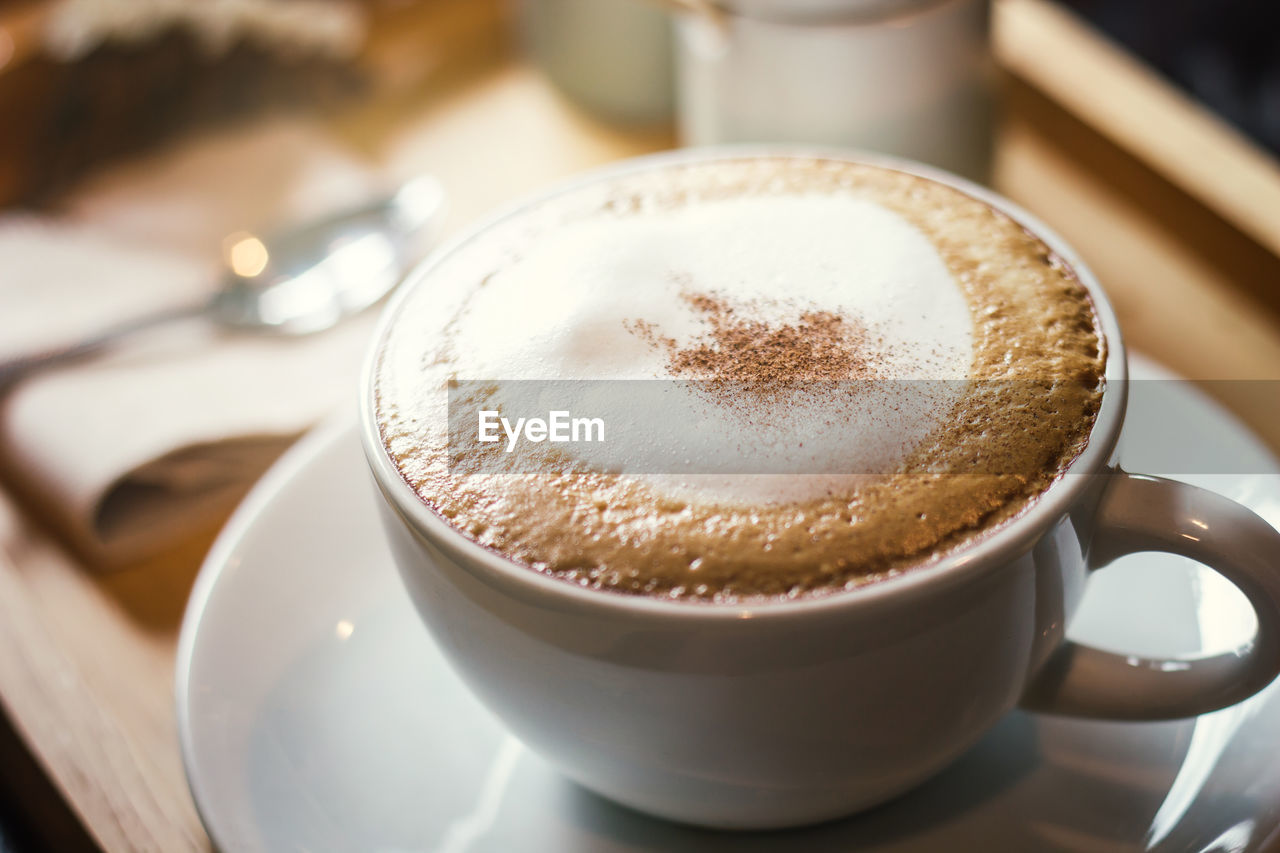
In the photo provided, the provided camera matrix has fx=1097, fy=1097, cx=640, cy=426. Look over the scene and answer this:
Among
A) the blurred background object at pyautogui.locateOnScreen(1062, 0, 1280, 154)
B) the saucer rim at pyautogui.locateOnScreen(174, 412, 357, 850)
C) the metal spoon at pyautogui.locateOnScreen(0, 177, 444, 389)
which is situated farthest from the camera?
the blurred background object at pyautogui.locateOnScreen(1062, 0, 1280, 154)

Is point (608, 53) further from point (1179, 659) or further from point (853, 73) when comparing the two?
point (1179, 659)

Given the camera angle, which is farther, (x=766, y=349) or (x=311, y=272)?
(x=311, y=272)

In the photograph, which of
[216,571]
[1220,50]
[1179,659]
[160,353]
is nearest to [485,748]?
[216,571]

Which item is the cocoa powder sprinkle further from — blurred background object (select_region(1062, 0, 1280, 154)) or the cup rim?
blurred background object (select_region(1062, 0, 1280, 154))

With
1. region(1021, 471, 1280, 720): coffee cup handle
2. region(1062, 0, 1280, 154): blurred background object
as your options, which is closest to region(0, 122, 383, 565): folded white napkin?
region(1021, 471, 1280, 720): coffee cup handle

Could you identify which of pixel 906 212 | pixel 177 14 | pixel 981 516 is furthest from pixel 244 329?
pixel 981 516

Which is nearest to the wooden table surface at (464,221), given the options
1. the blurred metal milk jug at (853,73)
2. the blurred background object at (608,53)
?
the blurred background object at (608,53)

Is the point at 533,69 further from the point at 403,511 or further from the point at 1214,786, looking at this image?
the point at 1214,786
